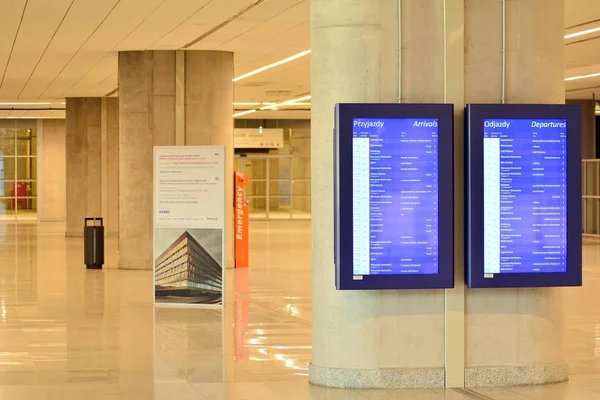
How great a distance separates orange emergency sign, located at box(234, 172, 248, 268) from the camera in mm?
20562

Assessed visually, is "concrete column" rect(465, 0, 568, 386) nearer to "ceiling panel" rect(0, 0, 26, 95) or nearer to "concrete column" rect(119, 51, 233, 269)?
"ceiling panel" rect(0, 0, 26, 95)

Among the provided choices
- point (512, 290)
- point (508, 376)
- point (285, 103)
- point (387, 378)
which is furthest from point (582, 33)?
point (285, 103)

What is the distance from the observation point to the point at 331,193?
8164mm

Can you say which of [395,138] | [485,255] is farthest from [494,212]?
[395,138]

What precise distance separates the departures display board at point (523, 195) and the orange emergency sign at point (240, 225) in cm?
1263

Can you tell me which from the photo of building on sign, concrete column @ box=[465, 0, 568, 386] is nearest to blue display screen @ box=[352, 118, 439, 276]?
concrete column @ box=[465, 0, 568, 386]

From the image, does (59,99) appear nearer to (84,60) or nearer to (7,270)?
(84,60)

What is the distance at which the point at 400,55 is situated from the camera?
320 inches

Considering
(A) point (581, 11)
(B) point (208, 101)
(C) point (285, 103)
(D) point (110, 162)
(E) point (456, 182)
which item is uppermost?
(C) point (285, 103)

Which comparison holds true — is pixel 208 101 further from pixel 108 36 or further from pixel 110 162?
pixel 110 162

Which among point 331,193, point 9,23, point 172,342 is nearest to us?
point 331,193

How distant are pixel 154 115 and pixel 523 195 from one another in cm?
1246

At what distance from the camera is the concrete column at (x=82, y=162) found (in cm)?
3247

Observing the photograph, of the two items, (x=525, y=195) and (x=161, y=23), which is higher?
(x=161, y=23)
